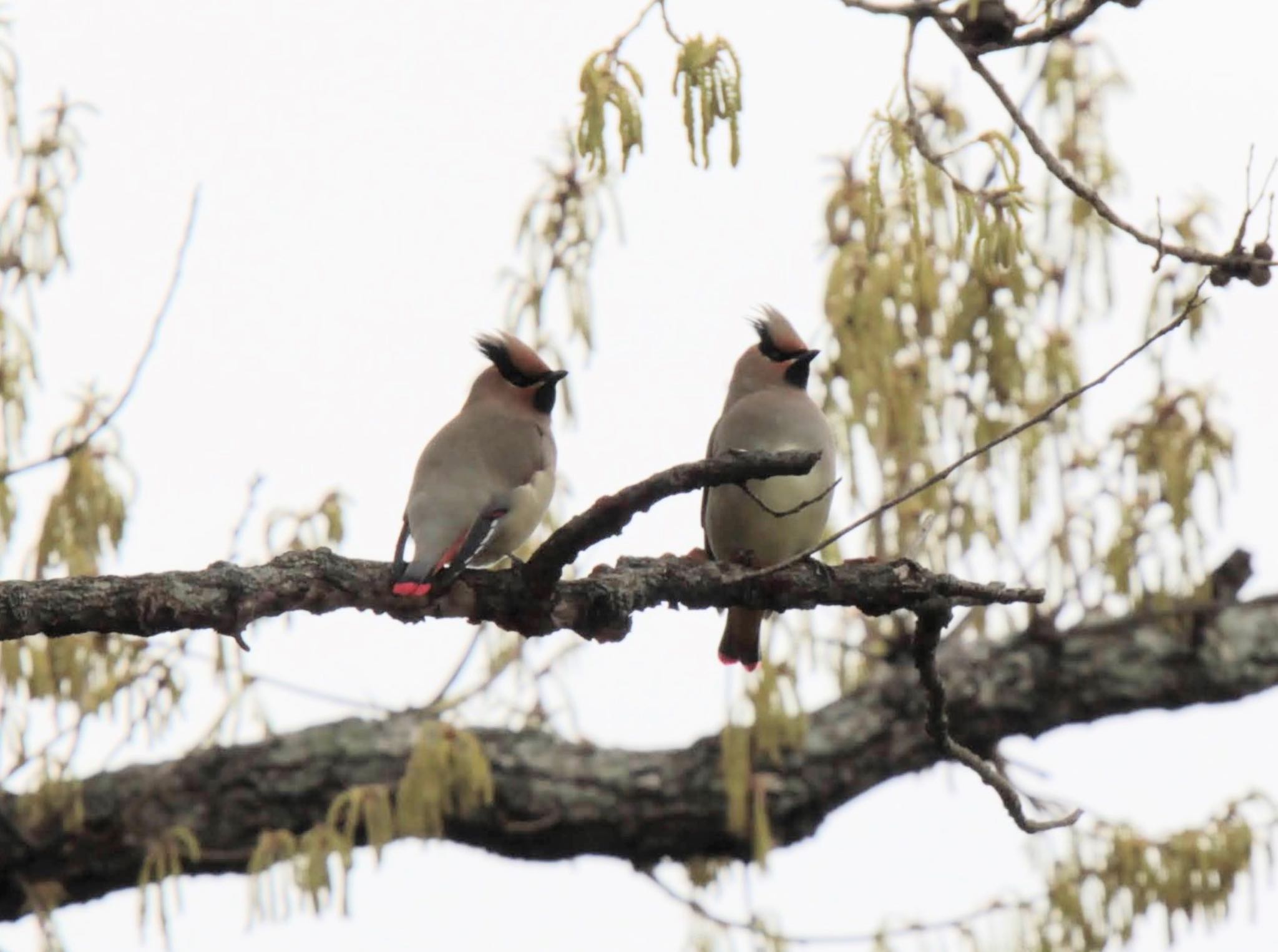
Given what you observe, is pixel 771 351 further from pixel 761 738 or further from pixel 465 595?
pixel 465 595

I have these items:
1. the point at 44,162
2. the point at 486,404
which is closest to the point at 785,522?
the point at 486,404

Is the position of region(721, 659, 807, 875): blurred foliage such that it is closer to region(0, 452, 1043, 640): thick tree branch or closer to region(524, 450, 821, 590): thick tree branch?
region(0, 452, 1043, 640): thick tree branch

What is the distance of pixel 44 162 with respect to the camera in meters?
4.89

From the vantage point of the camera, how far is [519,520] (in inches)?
156

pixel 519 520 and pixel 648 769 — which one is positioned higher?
pixel 519 520

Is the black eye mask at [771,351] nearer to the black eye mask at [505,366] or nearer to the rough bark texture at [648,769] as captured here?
the black eye mask at [505,366]

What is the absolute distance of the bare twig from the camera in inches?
128

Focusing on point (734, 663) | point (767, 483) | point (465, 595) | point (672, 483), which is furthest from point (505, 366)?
point (672, 483)

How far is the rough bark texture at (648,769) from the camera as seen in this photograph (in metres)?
5.43

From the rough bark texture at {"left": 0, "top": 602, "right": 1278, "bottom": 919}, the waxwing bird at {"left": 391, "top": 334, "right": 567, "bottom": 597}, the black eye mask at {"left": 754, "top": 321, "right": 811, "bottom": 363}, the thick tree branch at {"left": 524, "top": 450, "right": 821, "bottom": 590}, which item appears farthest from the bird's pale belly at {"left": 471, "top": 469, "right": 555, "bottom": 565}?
the rough bark texture at {"left": 0, "top": 602, "right": 1278, "bottom": 919}

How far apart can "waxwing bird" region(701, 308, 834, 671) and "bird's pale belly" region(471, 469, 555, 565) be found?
1.38 feet

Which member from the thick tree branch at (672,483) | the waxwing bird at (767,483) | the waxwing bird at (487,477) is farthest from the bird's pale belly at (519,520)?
the thick tree branch at (672,483)

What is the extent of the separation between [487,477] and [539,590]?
77 cm

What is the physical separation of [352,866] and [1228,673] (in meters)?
2.43
